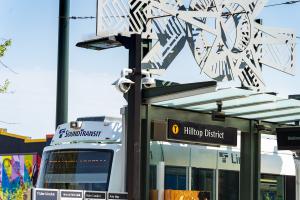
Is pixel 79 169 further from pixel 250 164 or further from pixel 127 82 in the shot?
pixel 250 164

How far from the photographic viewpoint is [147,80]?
11703mm

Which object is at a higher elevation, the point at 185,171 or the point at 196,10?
the point at 196,10

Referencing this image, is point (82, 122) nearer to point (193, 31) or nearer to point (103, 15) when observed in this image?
point (103, 15)

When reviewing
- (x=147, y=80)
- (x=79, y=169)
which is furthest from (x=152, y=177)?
(x=147, y=80)

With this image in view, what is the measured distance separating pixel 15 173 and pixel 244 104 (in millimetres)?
26282

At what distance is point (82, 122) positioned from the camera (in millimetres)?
13055

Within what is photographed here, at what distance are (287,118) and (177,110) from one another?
10.4 feet

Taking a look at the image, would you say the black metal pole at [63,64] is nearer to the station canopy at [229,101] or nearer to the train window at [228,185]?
the train window at [228,185]

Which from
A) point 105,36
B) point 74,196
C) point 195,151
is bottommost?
point 74,196

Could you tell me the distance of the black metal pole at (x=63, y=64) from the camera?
1719 centimetres


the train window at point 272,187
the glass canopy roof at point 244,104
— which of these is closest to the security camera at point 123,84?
the glass canopy roof at point 244,104

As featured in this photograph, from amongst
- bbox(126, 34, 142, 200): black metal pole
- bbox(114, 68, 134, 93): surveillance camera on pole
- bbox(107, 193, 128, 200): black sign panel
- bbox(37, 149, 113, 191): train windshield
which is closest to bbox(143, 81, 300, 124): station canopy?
bbox(126, 34, 142, 200): black metal pole

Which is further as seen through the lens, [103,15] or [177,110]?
[177,110]

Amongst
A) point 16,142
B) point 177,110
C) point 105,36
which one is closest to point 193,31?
point 177,110
